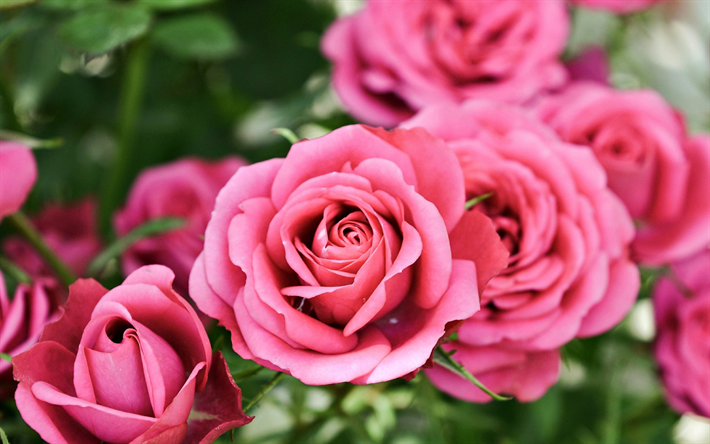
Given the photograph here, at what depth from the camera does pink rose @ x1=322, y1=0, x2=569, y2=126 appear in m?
0.40

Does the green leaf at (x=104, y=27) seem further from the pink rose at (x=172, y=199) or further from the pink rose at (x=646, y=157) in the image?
the pink rose at (x=646, y=157)

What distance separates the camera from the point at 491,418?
0.53m

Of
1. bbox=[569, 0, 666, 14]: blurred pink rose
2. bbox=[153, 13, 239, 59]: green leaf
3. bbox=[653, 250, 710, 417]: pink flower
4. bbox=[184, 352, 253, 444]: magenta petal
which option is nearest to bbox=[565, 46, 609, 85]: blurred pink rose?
bbox=[569, 0, 666, 14]: blurred pink rose

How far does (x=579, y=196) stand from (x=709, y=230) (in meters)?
0.12

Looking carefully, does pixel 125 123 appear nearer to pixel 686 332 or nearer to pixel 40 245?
pixel 40 245

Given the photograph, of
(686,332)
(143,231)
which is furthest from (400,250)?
(686,332)

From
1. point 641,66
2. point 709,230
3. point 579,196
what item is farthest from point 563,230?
point 641,66

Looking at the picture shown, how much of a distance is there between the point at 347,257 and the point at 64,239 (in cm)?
35

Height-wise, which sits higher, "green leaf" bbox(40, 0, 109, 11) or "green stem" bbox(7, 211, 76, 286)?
"green leaf" bbox(40, 0, 109, 11)

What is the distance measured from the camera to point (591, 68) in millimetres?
494

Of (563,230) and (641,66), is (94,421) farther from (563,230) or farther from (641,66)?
(641,66)

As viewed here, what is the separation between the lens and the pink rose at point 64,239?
42cm

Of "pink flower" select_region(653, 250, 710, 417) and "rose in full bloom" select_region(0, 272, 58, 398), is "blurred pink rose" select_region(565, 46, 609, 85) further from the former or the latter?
"rose in full bloom" select_region(0, 272, 58, 398)

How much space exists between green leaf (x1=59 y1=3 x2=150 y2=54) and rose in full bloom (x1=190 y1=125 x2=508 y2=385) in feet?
0.62
